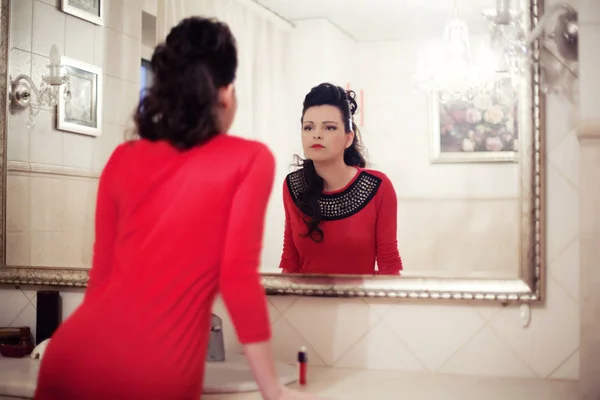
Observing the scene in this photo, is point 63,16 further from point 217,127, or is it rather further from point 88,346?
point 88,346

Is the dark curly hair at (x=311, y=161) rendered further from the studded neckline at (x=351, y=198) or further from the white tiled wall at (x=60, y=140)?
the white tiled wall at (x=60, y=140)

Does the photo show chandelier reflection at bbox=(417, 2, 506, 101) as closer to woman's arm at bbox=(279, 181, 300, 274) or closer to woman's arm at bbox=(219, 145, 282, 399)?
woman's arm at bbox=(279, 181, 300, 274)

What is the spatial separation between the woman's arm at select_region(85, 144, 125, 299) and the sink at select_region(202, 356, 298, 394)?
35 cm

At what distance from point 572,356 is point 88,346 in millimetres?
1043

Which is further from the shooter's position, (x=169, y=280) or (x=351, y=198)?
(x=351, y=198)

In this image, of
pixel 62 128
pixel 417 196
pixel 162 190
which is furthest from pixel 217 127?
pixel 62 128

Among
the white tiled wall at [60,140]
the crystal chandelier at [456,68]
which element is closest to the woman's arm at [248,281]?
the crystal chandelier at [456,68]

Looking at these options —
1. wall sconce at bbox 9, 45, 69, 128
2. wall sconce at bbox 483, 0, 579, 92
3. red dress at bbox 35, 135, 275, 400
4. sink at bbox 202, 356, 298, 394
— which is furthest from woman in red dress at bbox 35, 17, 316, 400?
wall sconce at bbox 9, 45, 69, 128

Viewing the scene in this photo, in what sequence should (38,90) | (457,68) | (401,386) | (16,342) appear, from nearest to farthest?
(401,386) < (457,68) < (16,342) < (38,90)

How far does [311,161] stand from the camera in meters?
1.58

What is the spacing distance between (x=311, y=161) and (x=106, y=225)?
1.96 ft

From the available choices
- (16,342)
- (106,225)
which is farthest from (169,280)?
(16,342)

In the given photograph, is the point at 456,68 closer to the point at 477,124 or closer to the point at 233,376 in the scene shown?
the point at 477,124

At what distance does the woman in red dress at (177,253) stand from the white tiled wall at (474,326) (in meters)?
0.56
